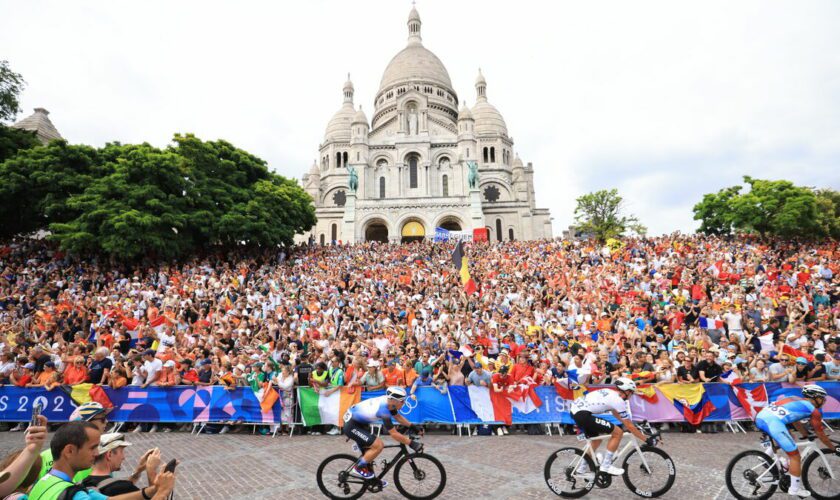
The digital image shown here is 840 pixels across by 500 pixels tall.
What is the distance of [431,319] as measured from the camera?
1554 cm

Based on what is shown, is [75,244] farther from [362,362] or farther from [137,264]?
[362,362]

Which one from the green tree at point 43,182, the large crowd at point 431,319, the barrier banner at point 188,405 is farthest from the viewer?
the green tree at point 43,182

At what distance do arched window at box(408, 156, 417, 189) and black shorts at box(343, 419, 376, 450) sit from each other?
49.8 m

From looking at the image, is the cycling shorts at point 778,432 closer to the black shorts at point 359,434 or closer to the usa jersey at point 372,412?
the usa jersey at point 372,412

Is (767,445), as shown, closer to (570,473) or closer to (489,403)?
(570,473)

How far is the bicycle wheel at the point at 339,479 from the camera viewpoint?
6.00 m

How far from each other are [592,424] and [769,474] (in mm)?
2207

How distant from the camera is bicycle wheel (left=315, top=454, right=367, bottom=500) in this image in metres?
6.00

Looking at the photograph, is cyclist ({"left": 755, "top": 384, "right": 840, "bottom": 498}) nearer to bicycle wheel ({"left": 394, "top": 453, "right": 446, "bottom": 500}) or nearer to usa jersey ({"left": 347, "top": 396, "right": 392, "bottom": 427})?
bicycle wheel ({"left": 394, "top": 453, "right": 446, "bottom": 500})

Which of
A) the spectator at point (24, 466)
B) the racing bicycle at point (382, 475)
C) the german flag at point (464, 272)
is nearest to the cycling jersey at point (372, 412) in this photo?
the racing bicycle at point (382, 475)

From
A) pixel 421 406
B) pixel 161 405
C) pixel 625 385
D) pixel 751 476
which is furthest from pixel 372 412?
pixel 161 405

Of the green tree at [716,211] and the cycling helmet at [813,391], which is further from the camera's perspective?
the green tree at [716,211]

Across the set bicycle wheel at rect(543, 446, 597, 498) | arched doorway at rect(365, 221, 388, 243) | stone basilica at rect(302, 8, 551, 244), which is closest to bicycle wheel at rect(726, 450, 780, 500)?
bicycle wheel at rect(543, 446, 597, 498)

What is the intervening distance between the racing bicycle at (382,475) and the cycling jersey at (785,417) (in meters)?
4.20
